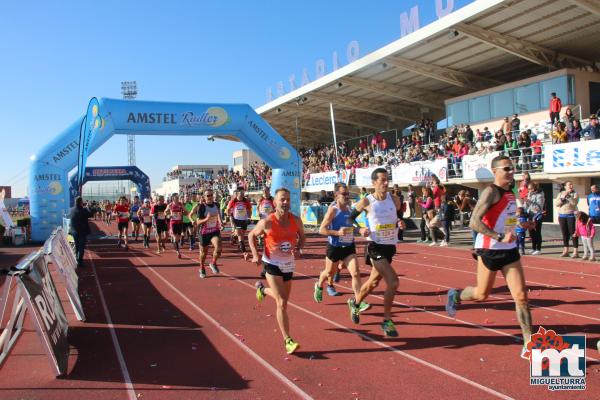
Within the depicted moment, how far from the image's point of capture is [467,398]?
4172 millimetres

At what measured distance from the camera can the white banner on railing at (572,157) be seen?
1498 cm

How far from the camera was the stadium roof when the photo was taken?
19.1 metres

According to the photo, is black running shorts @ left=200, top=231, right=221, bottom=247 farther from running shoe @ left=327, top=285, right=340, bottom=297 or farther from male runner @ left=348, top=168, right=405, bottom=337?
male runner @ left=348, top=168, right=405, bottom=337

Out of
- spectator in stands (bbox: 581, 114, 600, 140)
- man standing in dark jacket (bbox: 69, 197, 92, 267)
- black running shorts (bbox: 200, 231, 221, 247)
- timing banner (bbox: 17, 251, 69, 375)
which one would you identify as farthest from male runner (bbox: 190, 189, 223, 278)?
spectator in stands (bbox: 581, 114, 600, 140)

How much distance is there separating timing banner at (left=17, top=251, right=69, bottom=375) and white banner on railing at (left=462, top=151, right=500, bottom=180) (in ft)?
55.1

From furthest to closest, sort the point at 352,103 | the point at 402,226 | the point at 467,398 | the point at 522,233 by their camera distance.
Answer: the point at 352,103 < the point at 522,233 < the point at 402,226 < the point at 467,398

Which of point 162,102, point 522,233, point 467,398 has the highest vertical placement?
point 162,102

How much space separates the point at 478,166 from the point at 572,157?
4270 millimetres

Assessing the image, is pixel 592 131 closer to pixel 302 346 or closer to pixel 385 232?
pixel 385 232

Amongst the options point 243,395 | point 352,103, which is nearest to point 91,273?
point 243,395

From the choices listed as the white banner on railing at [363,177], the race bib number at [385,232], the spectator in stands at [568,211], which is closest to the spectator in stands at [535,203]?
the spectator in stands at [568,211]

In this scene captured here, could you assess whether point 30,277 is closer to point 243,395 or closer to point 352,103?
point 243,395

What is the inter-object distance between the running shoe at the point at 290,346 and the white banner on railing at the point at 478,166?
1563 centimetres

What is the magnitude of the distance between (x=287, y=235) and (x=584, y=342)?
3.34m
